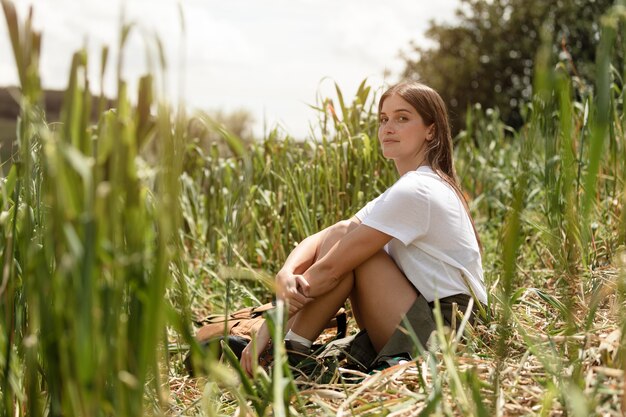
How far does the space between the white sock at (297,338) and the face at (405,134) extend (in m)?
0.63

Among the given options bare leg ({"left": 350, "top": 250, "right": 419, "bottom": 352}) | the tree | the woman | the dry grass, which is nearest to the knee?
the woman

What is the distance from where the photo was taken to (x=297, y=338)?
2.08 metres

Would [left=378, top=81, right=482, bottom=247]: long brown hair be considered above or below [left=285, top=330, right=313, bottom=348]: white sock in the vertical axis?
above

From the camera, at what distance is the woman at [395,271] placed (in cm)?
201

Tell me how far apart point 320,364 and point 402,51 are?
51.0 feet

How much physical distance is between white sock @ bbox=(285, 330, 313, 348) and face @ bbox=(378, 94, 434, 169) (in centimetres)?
63

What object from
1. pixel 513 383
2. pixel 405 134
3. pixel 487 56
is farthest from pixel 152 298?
pixel 487 56

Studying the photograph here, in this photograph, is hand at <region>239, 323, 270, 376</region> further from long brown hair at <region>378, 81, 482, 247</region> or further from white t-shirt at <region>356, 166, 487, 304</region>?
long brown hair at <region>378, 81, 482, 247</region>

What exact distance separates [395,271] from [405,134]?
0.46 m

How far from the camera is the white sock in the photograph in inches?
81.4

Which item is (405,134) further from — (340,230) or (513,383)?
(513,383)

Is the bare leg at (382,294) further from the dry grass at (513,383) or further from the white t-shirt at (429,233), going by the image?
the dry grass at (513,383)

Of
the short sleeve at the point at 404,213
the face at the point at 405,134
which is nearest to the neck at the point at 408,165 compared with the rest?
the face at the point at 405,134

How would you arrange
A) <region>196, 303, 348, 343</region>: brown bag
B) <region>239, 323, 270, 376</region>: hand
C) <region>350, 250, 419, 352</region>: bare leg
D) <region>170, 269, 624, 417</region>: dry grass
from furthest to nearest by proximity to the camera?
<region>196, 303, 348, 343</region>: brown bag
<region>350, 250, 419, 352</region>: bare leg
<region>239, 323, 270, 376</region>: hand
<region>170, 269, 624, 417</region>: dry grass
